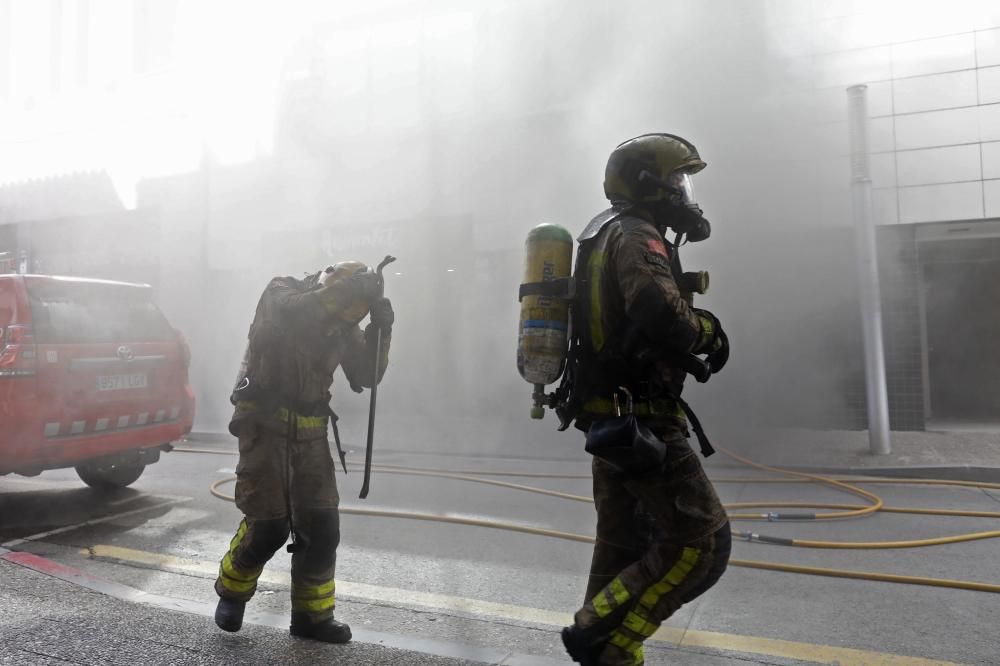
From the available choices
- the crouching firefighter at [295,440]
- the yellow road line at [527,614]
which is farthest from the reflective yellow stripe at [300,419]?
the yellow road line at [527,614]

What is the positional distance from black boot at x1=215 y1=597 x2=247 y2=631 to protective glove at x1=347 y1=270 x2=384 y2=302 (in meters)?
1.00

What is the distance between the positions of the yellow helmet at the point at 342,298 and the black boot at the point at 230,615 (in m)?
0.92

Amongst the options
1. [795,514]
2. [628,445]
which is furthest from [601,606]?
[795,514]

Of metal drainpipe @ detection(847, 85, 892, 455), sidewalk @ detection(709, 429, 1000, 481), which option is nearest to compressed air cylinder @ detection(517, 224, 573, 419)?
sidewalk @ detection(709, 429, 1000, 481)

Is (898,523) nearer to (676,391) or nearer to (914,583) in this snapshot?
(914,583)

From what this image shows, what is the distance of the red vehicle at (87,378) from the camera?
3.54m

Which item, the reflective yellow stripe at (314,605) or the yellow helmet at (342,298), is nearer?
the reflective yellow stripe at (314,605)

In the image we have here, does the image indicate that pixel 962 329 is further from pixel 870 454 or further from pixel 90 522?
pixel 90 522

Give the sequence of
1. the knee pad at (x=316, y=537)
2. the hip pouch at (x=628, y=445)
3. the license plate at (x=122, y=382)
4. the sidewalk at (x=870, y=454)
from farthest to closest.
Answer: the sidewalk at (x=870, y=454), the license plate at (x=122, y=382), the knee pad at (x=316, y=537), the hip pouch at (x=628, y=445)

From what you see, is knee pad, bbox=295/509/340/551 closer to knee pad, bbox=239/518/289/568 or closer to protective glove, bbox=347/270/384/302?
knee pad, bbox=239/518/289/568

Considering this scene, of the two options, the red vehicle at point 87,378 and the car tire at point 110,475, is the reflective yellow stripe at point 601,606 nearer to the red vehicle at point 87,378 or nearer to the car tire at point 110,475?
the red vehicle at point 87,378

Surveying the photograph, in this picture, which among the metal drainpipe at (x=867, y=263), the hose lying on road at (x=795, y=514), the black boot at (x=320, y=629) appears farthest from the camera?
the metal drainpipe at (x=867, y=263)

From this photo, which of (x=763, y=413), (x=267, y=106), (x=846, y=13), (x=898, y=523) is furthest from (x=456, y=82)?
(x=898, y=523)

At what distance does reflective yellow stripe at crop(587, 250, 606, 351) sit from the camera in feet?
5.49
